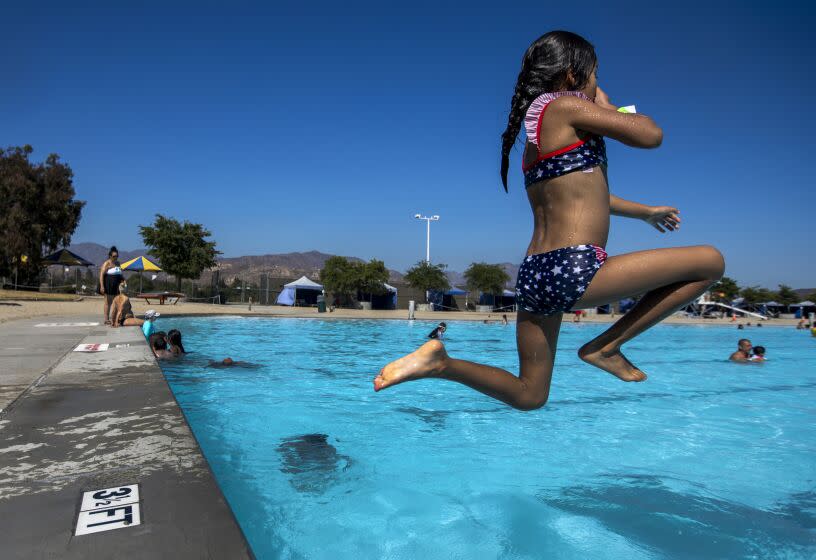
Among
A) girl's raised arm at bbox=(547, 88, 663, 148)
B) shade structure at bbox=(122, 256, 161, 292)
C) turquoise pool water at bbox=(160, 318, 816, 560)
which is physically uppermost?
shade structure at bbox=(122, 256, 161, 292)

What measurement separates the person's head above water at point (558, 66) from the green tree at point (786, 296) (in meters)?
69.6

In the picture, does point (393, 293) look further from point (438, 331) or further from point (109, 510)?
→ point (109, 510)

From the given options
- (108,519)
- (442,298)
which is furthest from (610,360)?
(442,298)

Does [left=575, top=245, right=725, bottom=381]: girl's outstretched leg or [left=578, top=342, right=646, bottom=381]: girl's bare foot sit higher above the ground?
[left=575, top=245, right=725, bottom=381]: girl's outstretched leg

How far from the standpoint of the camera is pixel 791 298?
5881 centimetres

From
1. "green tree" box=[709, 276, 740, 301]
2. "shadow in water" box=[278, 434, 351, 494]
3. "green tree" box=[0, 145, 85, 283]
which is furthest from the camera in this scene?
"green tree" box=[709, 276, 740, 301]

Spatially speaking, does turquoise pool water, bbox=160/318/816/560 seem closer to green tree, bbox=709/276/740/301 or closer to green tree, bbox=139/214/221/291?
green tree, bbox=139/214/221/291

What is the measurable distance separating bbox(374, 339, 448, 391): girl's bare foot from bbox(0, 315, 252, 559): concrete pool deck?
2.50 feet

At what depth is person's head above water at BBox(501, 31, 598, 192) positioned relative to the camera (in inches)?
92.1

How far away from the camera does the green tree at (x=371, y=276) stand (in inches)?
1563

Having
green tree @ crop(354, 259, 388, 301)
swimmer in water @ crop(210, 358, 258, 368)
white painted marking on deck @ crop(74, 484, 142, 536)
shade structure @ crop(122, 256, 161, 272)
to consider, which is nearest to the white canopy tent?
green tree @ crop(354, 259, 388, 301)

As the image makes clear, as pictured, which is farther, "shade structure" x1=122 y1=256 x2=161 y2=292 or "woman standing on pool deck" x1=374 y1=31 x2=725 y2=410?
"shade structure" x1=122 y1=256 x2=161 y2=292

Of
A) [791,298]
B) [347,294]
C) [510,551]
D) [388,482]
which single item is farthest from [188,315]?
[791,298]

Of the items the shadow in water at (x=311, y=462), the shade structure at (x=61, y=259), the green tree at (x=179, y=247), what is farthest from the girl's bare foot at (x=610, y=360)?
the shade structure at (x=61, y=259)
